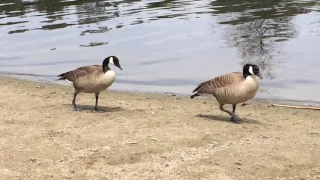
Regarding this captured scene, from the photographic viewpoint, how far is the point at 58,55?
16.8 meters

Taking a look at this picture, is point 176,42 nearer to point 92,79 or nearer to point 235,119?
Result: point 92,79

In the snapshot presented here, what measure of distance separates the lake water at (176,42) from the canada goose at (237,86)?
107 inches

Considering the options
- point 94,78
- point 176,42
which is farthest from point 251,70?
point 176,42

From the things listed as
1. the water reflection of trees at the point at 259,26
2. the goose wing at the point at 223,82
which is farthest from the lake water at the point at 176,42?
the goose wing at the point at 223,82

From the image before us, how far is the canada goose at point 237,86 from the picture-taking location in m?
9.06

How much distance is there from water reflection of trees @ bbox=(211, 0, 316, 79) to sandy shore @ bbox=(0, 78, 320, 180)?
3801 mm

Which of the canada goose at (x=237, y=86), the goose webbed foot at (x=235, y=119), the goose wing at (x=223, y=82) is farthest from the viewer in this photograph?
the goose webbed foot at (x=235, y=119)

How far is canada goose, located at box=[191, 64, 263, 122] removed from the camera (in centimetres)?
906

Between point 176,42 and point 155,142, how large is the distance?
32.6 feet

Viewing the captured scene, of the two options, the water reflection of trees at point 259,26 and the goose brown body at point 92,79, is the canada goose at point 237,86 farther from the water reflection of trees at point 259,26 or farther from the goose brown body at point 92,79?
the water reflection of trees at point 259,26

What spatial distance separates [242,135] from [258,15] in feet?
44.9

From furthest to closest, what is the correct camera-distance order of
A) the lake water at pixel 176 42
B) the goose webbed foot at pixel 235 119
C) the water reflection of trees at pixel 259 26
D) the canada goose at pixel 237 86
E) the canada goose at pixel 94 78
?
the water reflection of trees at pixel 259 26, the lake water at pixel 176 42, the canada goose at pixel 94 78, the goose webbed foot at pixel 235 119, the canada goose at pixel 237 86

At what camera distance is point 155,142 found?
7.80 meters

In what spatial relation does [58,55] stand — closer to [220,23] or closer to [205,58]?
[205,58]
